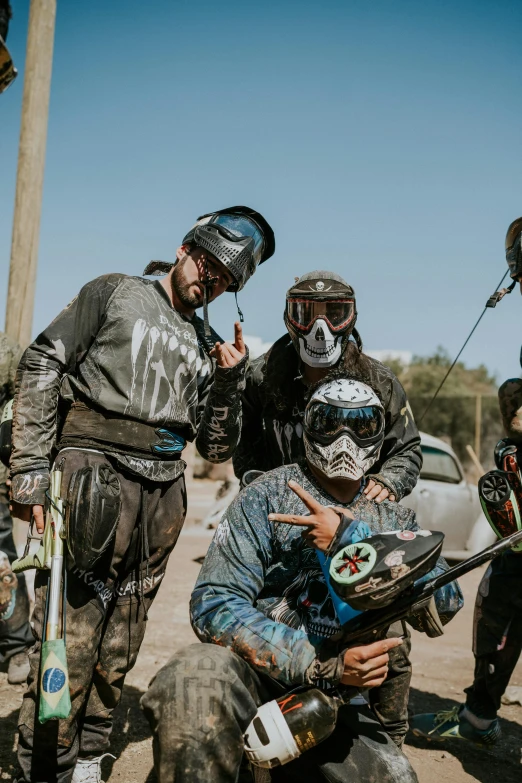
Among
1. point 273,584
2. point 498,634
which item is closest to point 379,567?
point 273,584

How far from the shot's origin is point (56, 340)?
329 centimetres

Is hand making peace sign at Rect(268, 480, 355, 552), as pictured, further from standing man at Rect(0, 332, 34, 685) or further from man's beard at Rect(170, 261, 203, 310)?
standing man at Rect(0, 332, 34, 685)

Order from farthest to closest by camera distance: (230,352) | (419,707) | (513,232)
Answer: (419,707), (513,232), (230,352)

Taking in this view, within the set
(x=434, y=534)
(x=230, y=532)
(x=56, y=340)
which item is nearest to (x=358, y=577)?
(x=434, y=534)

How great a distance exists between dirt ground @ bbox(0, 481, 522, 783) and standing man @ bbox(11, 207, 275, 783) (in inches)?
25.0

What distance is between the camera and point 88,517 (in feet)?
9.94

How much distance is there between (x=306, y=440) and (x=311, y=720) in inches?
41.7

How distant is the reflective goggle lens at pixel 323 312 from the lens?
376 centimetres

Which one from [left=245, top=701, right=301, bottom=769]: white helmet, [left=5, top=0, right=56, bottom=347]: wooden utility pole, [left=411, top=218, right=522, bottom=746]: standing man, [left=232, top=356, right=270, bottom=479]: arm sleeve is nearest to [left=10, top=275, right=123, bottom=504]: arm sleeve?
[left=232, top=356, right=270, bottom=479]: arm sleeve

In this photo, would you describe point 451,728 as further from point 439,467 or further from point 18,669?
point 439,467

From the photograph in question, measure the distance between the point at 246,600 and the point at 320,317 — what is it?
1602 millimetres

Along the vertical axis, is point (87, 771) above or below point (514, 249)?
below

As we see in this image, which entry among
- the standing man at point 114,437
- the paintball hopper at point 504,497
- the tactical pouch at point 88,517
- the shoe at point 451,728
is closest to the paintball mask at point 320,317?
the standing man at point 114,437

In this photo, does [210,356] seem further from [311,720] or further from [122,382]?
[311,720]
